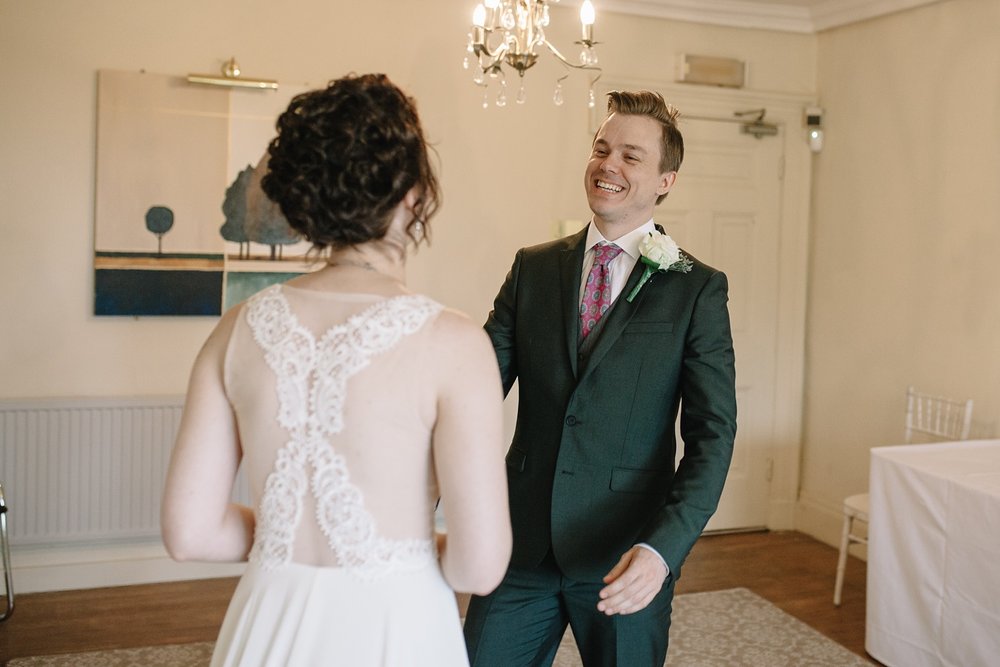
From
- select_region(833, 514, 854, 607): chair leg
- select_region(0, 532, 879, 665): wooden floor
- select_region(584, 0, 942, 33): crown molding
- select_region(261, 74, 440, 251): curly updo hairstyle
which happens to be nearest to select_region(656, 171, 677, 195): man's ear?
select_region(261, 74, 440, 251): curly updo hairstyle

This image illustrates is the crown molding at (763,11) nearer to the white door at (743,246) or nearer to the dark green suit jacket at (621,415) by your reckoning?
the white door at (743,246)

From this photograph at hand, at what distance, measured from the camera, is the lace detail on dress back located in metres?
1.37

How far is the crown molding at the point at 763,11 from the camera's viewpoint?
16.8 ft

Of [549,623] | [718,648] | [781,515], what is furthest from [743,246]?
[549,623]

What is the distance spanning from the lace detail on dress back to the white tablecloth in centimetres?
249

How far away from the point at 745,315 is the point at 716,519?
1.13 metres

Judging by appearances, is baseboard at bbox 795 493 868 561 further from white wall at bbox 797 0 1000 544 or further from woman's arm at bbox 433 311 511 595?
woman's arm at bbox 433 311 511 595

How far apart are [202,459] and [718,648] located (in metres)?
2.93

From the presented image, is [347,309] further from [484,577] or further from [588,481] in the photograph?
[588,481]

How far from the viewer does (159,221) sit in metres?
4.45

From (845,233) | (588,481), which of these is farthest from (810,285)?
(588,481)

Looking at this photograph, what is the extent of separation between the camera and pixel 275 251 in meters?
4.64

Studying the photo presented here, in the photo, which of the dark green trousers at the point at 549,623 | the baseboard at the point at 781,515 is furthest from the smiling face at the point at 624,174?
the baseboard at the point at 781,515

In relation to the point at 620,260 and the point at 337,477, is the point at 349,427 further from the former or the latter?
the point at 620,260
